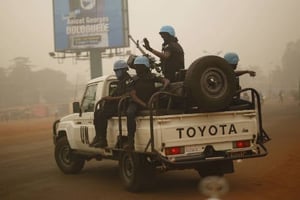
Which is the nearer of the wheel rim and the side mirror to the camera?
the wheel rim

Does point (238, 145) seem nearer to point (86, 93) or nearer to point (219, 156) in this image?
point (219, 156)

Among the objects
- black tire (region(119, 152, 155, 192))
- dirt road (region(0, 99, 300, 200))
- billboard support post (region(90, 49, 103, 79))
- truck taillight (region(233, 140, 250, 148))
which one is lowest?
dirt road (region(0, 99, 300, 200))

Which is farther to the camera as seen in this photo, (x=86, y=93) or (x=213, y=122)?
(x=86, y=93)

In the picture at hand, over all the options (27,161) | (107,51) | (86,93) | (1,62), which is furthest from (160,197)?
(1,62)

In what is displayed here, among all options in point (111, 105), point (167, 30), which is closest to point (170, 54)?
point (167, 30)

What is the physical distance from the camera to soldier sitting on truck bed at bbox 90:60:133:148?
865 centimetres

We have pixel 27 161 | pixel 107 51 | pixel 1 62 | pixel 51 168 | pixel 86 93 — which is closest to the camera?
pixel 86 93

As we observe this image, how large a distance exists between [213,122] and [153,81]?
1.22 m

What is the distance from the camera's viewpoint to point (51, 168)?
12375mm

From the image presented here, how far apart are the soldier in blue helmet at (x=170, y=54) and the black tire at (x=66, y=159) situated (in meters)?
3.36

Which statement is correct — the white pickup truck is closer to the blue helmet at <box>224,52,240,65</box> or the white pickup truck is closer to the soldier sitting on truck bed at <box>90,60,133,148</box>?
the soldier sitting on truck bed at <box>90,60,133,148</box>

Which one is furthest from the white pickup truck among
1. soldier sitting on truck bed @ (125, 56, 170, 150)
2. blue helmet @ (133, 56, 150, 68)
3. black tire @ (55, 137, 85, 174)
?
black tire @ (55, 137, 85, 174)

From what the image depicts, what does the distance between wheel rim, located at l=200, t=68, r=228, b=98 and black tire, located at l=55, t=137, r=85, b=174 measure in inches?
168

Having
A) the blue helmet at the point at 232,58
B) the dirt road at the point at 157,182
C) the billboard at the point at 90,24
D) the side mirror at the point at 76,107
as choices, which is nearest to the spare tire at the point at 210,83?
the blue helmet at the point at 232,58
